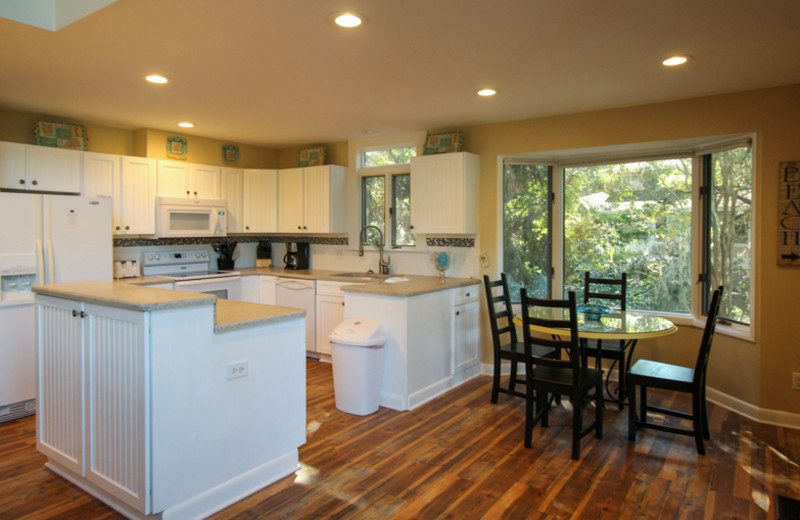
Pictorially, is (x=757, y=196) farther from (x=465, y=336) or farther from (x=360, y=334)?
(x=360, y=334)

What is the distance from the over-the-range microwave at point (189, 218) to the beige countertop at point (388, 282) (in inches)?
23.5

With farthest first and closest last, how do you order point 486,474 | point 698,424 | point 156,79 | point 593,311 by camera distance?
point 593,311 → point 156,79 → point 698,424 → point 486,474

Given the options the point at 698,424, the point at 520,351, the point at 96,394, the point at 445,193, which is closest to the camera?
the point at 96,394

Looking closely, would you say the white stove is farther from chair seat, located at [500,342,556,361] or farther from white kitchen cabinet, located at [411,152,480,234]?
chair seat, located at [500,342,556,361]

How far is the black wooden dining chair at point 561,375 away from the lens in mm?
2934

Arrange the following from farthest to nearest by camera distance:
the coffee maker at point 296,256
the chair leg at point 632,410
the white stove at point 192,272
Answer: the coffee maker at point 296,256 → the white stove at point 192,272 → the chair leg at point 632,410

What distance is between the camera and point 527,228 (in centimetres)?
481

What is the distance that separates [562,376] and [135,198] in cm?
420

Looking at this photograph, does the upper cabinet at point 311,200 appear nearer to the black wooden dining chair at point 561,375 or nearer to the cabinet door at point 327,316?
the cabinet door at point 327,316

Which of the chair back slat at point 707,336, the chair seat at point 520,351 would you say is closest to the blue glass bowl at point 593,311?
the chair seat at point 520,351

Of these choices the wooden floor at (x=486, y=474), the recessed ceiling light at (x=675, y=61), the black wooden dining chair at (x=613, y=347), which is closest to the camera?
the wooden floor at (x=486, y=474)

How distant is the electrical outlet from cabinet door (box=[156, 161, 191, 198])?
3.21m

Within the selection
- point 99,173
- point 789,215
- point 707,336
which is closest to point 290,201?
point 99,173

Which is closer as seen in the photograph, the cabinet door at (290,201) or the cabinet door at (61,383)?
the cabinet door at (61,383)
